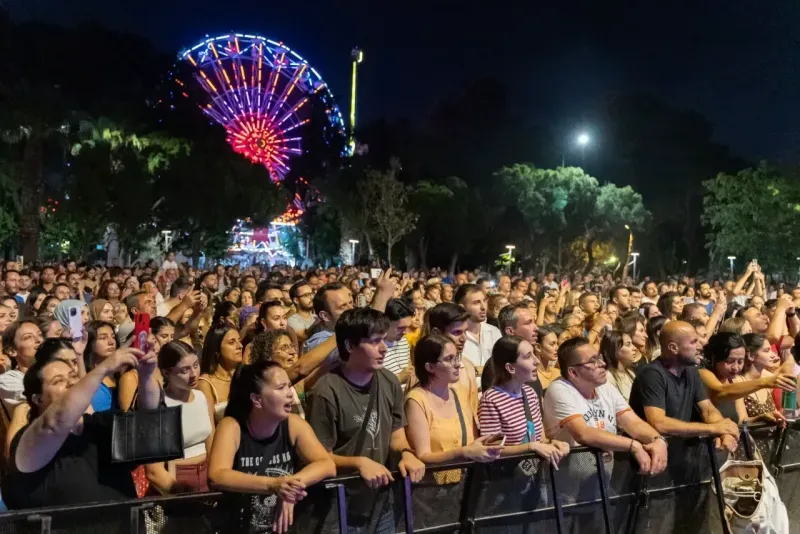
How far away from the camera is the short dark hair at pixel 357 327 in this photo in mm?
4336

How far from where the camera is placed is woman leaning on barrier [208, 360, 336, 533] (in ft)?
11.8

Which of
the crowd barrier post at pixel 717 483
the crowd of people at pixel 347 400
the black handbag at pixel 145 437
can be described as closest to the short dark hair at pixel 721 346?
the crowd of people at pixel 347 400

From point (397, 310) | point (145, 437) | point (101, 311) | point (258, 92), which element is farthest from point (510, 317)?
point (258, 92)

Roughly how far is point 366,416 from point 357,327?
0.46m

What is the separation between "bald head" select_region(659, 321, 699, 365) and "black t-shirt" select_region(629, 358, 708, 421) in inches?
3.8

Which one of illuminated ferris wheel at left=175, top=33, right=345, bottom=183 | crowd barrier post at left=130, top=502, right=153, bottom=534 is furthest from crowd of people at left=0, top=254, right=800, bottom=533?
illuminated ferris wheel at left=175, top=33, right=345, bottom=183

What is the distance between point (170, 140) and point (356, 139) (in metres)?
21.2

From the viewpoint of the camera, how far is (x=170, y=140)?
3912 cm

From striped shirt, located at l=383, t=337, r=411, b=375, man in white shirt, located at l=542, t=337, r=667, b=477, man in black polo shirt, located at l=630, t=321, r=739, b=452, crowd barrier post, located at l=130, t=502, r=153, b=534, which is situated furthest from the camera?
striped shirt, located at l=383, t=337, r=411, b=375

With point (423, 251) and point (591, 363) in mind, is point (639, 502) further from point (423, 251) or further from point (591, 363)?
point (423, 251)

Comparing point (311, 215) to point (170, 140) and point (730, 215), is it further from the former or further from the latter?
point (730, 215)

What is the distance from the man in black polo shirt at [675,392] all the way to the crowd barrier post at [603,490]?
636 millimetres

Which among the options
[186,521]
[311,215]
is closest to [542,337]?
[186,521]

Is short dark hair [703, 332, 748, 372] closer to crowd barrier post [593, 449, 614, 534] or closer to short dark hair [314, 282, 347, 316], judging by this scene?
crowd barrier post [593, 449, 614, 534]
